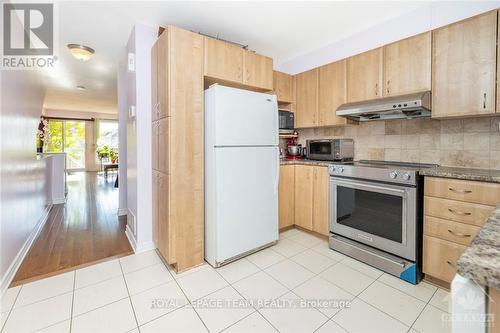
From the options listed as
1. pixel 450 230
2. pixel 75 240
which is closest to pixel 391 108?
pixel 450 230

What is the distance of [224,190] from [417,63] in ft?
7.17

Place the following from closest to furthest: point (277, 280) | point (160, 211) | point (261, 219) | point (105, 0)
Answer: point (277, 280)
point (105, 0)
point (160, 211)
point (261, 219)

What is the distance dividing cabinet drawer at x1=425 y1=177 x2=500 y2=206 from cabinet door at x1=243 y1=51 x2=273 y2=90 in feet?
6.11

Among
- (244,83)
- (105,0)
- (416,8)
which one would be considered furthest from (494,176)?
(105,0)

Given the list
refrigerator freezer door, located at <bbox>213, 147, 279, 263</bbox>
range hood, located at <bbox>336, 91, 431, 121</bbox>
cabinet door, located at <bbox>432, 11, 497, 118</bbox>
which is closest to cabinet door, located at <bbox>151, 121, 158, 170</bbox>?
refrigerator freezer door, located at <bbox>213, 147, 279, 263</bbox>

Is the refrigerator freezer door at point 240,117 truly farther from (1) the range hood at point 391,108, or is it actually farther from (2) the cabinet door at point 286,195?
(1) the range hood at point 391,108

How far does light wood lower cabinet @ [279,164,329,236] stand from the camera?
2.82 meters

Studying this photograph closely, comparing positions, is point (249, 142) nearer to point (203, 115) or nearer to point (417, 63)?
point (203, 115)

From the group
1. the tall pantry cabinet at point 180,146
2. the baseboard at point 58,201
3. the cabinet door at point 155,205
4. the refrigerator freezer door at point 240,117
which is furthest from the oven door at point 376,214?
the baseboard at point 58,201

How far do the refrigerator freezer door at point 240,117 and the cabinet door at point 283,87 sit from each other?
0.83 metres

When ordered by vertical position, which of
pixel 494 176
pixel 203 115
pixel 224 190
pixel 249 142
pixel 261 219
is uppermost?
pixel 203 115

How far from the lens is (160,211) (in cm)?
237

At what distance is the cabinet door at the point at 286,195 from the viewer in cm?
307

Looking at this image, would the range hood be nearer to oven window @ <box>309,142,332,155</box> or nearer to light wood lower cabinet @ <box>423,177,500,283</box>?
oven window @ <box>309,142,332,155</box>
